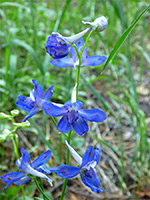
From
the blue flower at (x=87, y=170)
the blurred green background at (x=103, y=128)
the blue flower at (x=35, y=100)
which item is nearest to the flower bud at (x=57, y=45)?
the blue flower at (x=35, y=100)

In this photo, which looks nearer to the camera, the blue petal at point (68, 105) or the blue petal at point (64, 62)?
the blue petal at point (68, 105)

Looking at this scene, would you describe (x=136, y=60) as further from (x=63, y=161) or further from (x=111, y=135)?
(x=63, y=161)

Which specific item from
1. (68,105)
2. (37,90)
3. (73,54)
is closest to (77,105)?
(68,105)

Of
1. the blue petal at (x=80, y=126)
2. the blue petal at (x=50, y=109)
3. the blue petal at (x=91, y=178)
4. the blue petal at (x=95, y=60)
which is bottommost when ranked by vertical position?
the blue petal at (x=91, y=178)

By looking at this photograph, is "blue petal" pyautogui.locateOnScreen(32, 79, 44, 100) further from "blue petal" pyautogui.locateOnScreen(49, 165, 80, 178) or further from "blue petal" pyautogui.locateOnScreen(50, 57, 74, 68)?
"blue petal" pyautogui.locateOnScreen(49, 165, 80, 178)

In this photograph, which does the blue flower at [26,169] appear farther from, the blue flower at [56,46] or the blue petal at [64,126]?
the blue flower at [56,46]

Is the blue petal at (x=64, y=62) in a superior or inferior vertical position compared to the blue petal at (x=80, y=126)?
superior

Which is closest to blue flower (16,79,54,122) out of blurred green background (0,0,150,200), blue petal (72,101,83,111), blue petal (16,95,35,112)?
blue petal (16,95,35,112)
